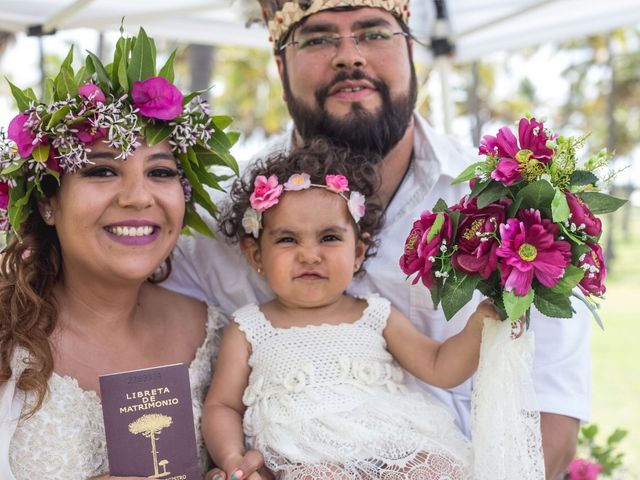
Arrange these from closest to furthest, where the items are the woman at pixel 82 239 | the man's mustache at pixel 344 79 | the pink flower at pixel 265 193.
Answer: the woman at pixel 82 239, the pink flower at pixel 265 193, the man's mustache at pixel 344 79

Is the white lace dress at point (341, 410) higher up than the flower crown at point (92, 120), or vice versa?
the flower crown at point (92, 120)

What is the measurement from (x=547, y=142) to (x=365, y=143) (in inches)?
54.9

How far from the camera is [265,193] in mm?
3281

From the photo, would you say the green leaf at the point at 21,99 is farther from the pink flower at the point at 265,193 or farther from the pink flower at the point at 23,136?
the pink flower at the point at 265,193

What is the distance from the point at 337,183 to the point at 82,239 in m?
1.05

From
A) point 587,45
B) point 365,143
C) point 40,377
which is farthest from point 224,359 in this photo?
point 587,45

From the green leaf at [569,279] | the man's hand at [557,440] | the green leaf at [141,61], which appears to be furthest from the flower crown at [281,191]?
the man's hand at [557,440]

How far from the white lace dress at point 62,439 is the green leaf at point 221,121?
1.20 m

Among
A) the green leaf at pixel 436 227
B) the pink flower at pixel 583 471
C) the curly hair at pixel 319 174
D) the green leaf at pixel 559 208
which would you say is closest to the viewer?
the green leaf at pixel 559 208

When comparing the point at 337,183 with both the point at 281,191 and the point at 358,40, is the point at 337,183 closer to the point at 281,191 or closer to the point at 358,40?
the point at 281,191

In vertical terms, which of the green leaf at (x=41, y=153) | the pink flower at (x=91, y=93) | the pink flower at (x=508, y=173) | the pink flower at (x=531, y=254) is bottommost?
the pink flower at (x=531, y=254)

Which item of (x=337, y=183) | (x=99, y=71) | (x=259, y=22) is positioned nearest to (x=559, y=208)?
(x=337, y=183)

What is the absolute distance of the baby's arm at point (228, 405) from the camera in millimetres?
2984

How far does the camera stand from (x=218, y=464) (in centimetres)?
304
